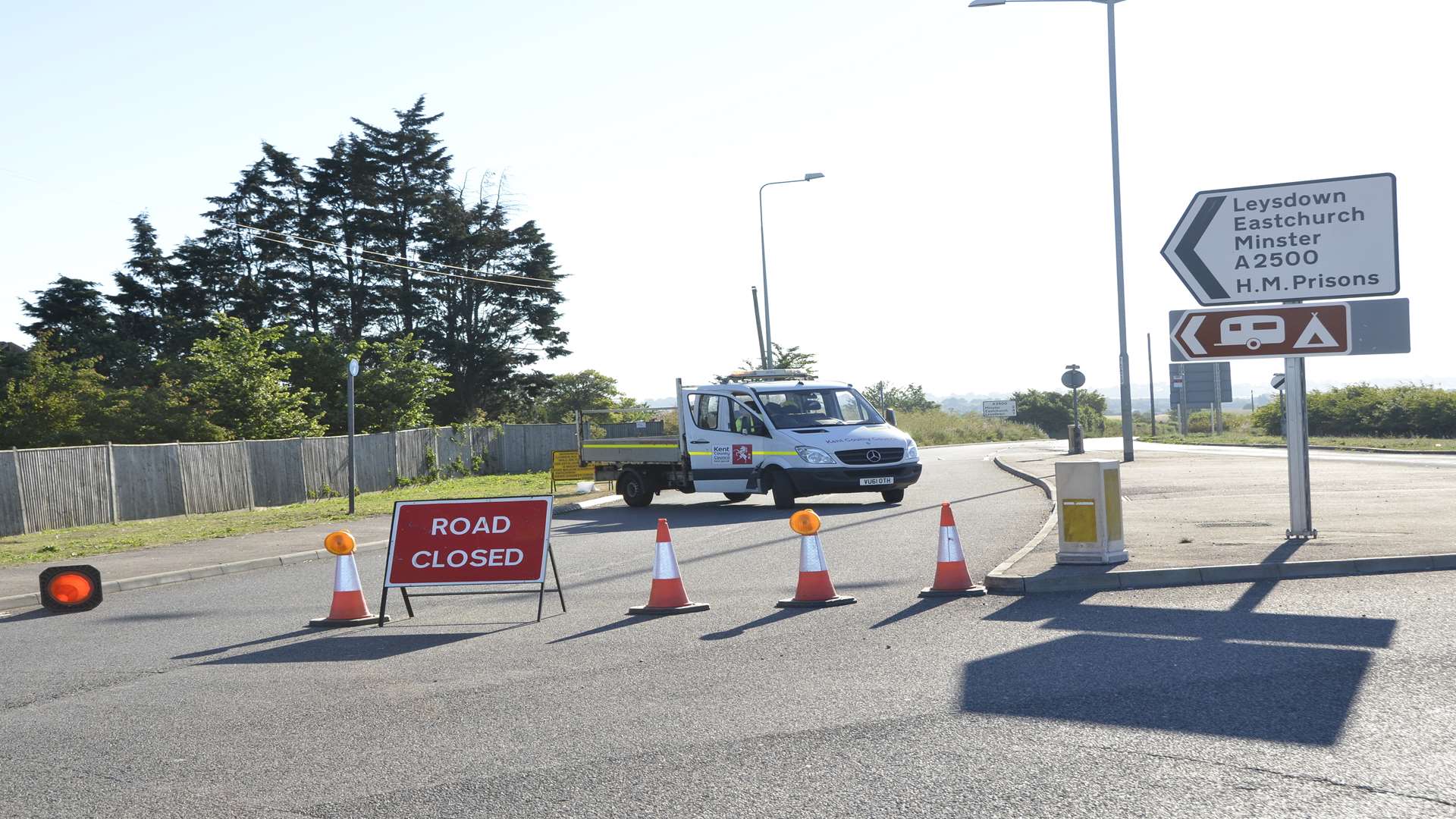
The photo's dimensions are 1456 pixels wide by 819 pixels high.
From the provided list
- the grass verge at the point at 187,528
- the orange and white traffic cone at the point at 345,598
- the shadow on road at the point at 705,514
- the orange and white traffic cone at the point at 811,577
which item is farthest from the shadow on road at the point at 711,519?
the orange and white traffic cone at the point at 811,577

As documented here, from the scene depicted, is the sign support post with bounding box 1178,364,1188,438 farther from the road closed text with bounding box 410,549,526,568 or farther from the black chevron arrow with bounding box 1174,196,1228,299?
the road closed text with bounding box 410,549,526,568

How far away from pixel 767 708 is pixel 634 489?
16928 millimetres

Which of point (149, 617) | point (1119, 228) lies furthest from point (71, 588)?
point (1119, 228)

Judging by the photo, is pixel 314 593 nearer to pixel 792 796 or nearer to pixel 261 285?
pixel 792 796

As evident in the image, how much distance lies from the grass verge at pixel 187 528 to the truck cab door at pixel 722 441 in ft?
10.9

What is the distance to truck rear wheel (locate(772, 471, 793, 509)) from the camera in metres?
20.1

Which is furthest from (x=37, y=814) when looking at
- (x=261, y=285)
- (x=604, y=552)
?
(x=261, y=285)

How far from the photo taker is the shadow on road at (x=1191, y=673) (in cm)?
570

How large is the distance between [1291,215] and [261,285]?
51.3 meters

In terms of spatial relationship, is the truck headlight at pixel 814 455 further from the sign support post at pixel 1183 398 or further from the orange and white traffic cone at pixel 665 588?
the sign support post at pixel 1183 398

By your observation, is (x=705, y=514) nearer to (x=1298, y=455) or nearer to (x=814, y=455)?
(x=814, y=455)

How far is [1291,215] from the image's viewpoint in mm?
11844

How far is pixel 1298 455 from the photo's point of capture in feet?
38.8

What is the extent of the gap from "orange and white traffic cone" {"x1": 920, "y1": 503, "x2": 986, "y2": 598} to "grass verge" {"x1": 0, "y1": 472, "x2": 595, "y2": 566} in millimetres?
7378
